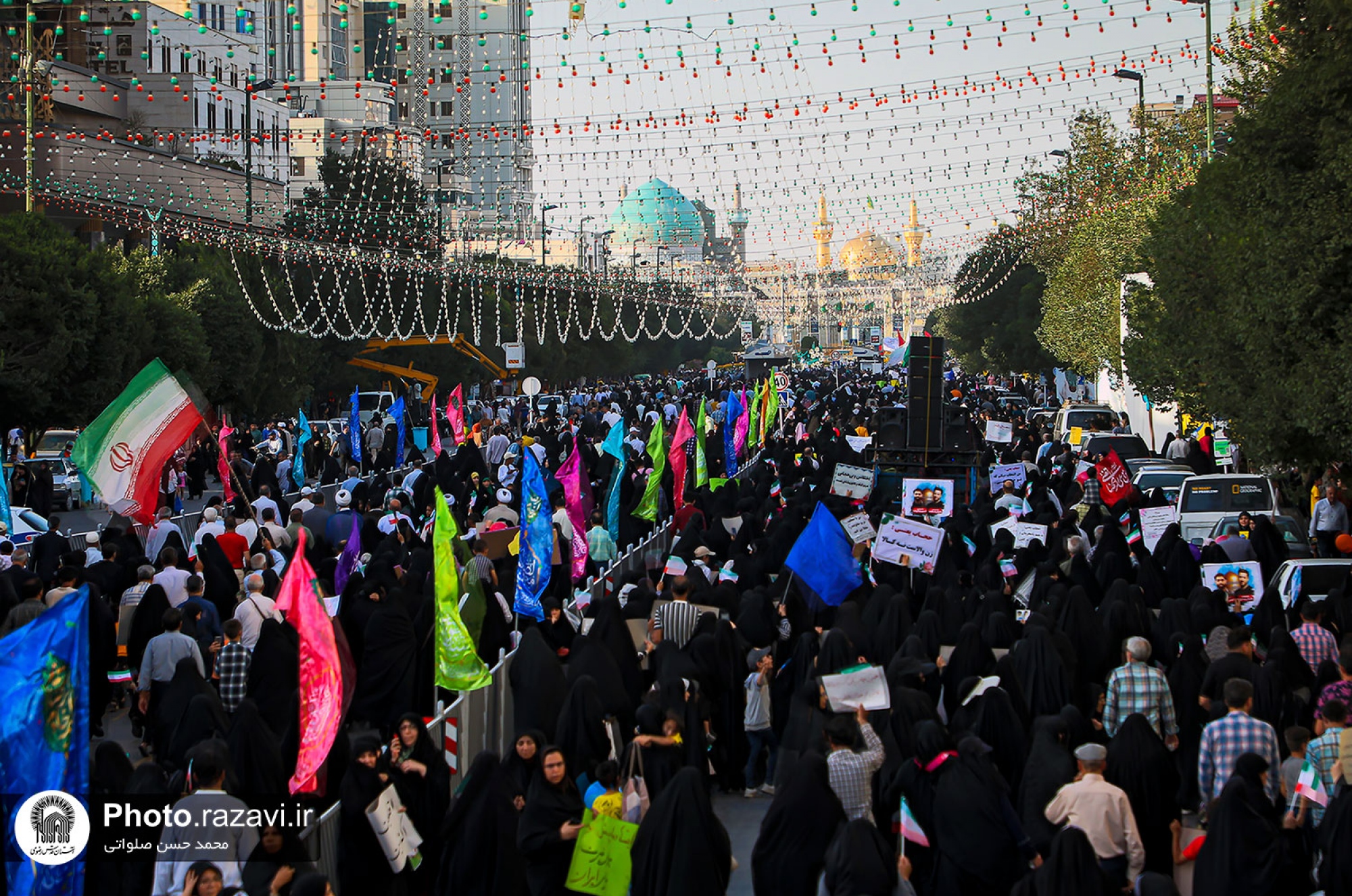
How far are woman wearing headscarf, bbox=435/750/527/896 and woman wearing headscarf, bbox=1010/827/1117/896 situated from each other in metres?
2.24

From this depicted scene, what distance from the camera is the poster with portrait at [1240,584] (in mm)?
12617

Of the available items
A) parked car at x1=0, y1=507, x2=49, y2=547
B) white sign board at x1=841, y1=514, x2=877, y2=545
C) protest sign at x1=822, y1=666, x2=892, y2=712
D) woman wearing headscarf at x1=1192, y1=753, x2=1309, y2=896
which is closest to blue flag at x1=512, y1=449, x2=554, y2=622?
white sign board at x1=841, y1=514, x2=877, y2=545

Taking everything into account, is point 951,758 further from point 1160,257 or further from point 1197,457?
point 1197,457

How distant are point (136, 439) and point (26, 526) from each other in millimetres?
6429

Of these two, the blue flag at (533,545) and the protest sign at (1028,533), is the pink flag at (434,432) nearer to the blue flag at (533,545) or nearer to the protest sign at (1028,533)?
the protest sign at (1028,533)

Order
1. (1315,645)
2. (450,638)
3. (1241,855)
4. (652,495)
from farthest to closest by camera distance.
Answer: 1. (652,495)
2. (1315,645)
3. (450,638)
4. (1241,855)

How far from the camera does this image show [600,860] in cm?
709

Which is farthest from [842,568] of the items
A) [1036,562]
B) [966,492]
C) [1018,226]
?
[1018,226]

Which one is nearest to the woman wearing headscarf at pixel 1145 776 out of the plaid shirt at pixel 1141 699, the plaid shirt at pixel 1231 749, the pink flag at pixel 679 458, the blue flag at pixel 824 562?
the plaid shirt at pixel 1231 749

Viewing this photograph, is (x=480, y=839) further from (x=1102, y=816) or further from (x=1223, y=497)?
(x=1223, y=497)

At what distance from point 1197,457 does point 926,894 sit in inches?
784

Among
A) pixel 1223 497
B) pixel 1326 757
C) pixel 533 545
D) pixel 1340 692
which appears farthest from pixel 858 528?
pixel 1326 757

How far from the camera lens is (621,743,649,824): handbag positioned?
25.0 ft

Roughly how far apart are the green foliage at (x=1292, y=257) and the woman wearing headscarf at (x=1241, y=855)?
841 centimetres
